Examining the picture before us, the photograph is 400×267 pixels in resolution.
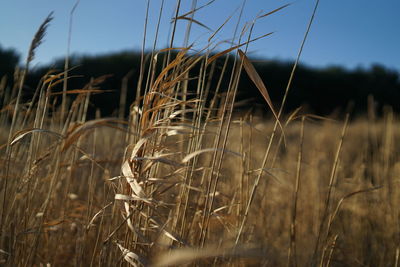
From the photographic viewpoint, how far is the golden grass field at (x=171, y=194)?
65cm

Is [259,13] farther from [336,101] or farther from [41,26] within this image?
[336,101]

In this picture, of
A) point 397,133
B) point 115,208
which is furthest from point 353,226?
point 397,133

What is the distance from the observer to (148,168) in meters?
0.66

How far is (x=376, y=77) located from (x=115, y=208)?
11.9 meters

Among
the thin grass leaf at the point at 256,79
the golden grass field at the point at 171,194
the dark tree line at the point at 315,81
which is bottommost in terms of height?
the golden grass field at the point at 171,194

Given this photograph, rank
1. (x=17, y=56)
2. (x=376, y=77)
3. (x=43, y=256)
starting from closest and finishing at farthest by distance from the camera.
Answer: (x=43, y=256) → (x=17, y=56) → (x=376, y=77)

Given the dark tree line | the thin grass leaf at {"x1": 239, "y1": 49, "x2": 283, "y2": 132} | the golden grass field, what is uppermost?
the dark tree line

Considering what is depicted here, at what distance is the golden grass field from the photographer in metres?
0.65

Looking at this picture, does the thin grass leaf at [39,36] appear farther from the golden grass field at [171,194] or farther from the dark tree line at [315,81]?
the dark tree line at [315,81]

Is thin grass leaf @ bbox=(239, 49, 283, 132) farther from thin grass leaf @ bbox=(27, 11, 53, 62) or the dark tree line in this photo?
the dark tree line

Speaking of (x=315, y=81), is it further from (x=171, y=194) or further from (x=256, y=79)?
(x=256, y=79)

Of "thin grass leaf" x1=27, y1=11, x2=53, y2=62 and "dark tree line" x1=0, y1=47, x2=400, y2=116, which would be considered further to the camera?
"dark tree line" x1=0, y1=47, x2=400, y2=116

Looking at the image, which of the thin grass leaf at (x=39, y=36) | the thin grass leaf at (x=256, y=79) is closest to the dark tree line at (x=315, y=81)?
the thin grass leaf at (x=39, y=36)

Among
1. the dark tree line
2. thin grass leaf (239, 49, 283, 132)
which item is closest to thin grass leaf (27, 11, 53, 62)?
thin grass leaf (239, 49, 283, 132)
